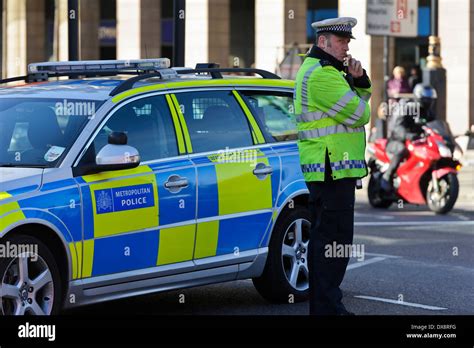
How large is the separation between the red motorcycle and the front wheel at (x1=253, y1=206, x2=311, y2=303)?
7763 mm

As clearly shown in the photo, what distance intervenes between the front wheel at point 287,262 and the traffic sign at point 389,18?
18.1m

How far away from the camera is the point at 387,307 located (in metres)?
9.30

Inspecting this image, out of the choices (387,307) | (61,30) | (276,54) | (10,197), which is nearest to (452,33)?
(276,54)

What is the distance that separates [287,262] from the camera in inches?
370

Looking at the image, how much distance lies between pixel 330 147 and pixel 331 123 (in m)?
0.15

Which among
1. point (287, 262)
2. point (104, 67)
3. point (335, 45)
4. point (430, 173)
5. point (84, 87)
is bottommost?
point (430, 173)

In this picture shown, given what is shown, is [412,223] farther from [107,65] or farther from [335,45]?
[335,45]

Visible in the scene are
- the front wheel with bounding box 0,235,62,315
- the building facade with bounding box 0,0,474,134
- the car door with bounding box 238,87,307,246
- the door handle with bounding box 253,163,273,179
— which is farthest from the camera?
the building facade with bounding box 0,0,474,134

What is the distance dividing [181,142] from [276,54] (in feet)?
101

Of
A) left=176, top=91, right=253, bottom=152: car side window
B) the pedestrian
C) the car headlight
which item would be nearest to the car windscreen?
left=176, top=91, right=253, bottom=152: car side window

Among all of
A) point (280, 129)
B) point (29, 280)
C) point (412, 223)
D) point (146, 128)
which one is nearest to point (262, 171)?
point (280, 129)

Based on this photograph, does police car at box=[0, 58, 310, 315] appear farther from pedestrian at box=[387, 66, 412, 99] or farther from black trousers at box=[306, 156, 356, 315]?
pedestrian at box=[387, 66, 412, 99]

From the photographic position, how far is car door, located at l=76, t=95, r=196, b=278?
307 inches

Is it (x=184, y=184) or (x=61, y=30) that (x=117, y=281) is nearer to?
(x=184, y=184)
